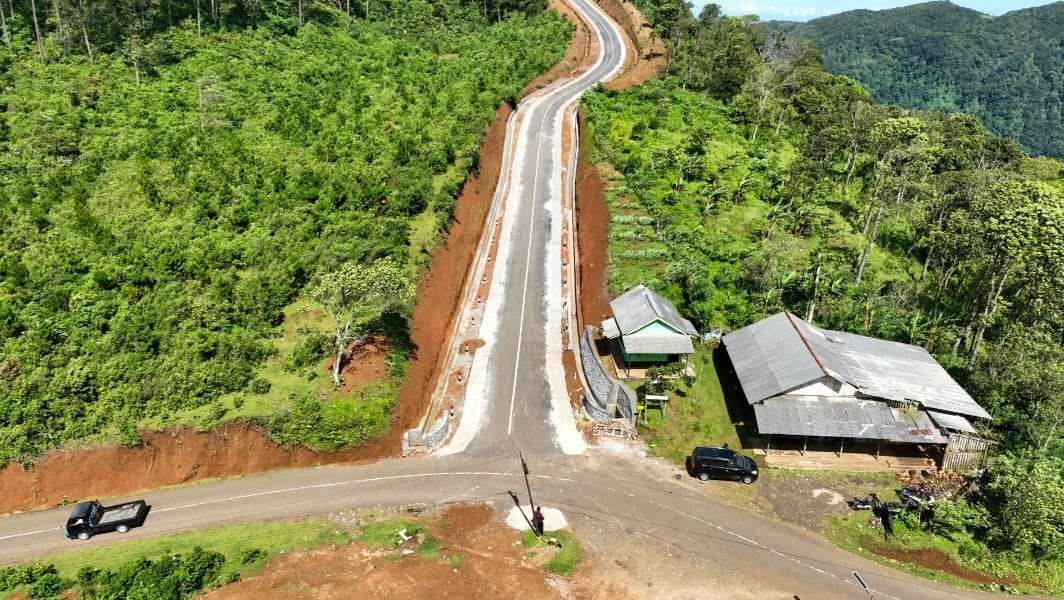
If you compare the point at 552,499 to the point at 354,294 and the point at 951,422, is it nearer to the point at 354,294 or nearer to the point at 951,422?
the point at 354,294

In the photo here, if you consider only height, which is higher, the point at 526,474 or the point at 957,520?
the point at 526,474

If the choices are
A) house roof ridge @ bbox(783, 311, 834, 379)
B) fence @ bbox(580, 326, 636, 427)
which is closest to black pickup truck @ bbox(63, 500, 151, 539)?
fence @ bbox(580, 326, 636, 427)

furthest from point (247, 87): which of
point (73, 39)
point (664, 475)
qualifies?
point (664, 475)

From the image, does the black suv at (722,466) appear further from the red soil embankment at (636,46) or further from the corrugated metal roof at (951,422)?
the red soil embankment at (636,46)

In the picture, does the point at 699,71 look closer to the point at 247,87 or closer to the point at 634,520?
the point at 247,87

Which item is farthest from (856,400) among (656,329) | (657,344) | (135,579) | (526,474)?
(135,579)

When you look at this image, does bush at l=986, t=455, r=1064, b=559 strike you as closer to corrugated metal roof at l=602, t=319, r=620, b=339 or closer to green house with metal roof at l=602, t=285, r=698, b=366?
green house with metal roof at l=602, t=285, r=698, b=366
